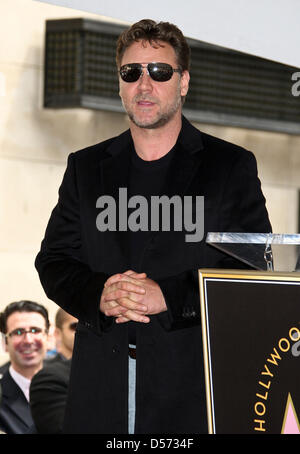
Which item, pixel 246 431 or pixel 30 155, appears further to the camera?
pixel 30 155

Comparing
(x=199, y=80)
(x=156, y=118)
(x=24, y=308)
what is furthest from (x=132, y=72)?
(x=199, y=80)

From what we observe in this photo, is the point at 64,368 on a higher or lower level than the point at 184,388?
higher

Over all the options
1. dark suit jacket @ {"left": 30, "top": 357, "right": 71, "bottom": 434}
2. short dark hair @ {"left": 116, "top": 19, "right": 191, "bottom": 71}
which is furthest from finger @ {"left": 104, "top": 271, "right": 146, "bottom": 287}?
dark suit jacket @ {"left": 30, "top": 357, "right": 71, "bottom": 434}

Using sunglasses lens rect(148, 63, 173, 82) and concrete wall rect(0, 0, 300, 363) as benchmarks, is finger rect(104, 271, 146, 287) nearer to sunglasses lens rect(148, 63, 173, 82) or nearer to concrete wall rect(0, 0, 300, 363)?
sunglasses lens rect(148, 63, 173, 82)

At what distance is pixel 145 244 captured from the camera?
2670 millimetres

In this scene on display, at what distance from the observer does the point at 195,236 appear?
263cm

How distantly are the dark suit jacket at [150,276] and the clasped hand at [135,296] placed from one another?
0.03m

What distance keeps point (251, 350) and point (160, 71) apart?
991mm

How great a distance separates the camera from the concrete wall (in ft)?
29.6

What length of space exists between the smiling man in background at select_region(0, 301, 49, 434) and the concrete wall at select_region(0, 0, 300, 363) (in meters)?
2.82

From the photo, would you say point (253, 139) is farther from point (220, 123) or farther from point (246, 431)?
point (246, 431)

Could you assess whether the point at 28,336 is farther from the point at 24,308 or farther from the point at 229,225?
the point at 229,225
